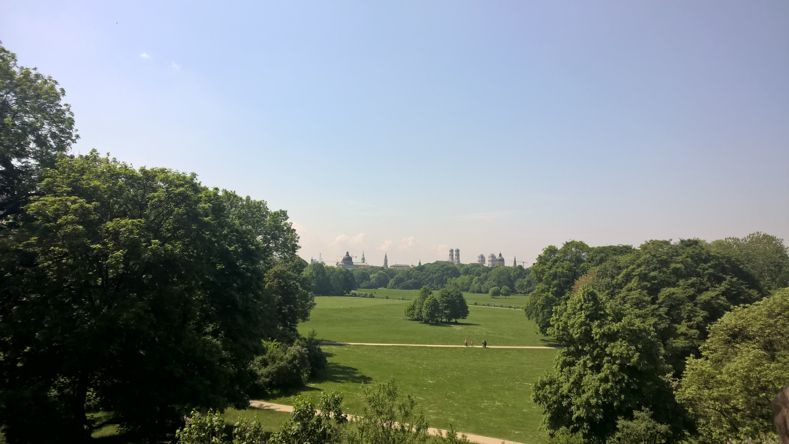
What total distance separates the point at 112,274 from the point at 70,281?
1.42 metres

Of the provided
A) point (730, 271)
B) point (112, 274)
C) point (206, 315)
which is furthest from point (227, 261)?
point (730, 271)

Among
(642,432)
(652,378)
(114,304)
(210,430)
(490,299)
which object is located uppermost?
(114,304)

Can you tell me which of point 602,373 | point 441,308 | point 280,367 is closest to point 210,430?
point 602,373

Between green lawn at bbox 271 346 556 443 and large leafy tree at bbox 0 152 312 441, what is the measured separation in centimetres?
727

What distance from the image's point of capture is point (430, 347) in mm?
55188

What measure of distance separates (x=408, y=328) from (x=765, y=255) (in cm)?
5550

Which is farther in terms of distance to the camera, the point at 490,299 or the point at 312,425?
the point at 490,299

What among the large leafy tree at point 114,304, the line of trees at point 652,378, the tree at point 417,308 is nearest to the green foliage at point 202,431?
the large leafy tree at point 114,304

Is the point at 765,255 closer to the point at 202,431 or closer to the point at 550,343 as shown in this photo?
the point at 550,343

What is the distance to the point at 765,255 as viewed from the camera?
59875mm

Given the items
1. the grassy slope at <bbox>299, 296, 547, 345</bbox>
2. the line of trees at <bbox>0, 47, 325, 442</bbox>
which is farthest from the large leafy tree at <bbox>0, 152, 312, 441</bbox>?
the grassy slope at <bbox>299, 296, 547, 345</bbox>

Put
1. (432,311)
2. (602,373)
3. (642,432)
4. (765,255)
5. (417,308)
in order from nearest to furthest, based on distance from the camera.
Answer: (642,432)
(602,373)
(765,255)
(432,311)
(417,308)

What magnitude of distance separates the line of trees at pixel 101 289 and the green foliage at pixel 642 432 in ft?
60.0

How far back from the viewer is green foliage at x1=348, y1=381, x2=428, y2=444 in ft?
36.3
